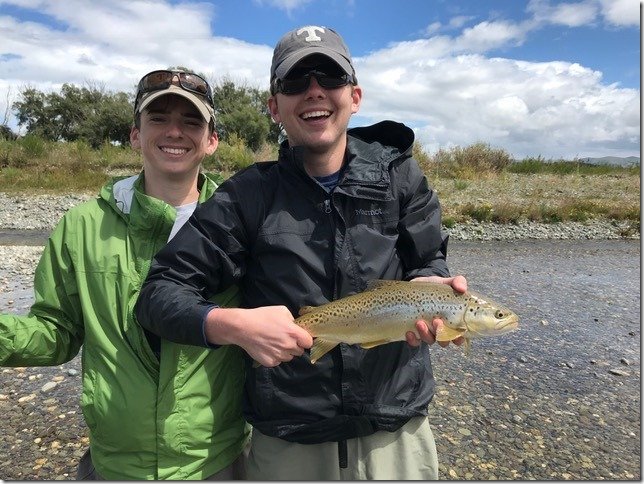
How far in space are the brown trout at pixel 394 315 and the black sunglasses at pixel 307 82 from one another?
3.50 ft

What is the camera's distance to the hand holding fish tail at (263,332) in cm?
209

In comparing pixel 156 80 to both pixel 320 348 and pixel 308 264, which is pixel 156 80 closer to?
pixel 308 264

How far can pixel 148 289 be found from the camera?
90.0 inches

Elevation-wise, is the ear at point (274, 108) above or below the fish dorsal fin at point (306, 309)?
above

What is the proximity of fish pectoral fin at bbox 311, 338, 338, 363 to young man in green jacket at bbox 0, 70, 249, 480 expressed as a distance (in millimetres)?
482

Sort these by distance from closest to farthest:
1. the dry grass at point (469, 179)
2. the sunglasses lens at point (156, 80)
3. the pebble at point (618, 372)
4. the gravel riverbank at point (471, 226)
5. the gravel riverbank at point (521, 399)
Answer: the sunglasses lens at point (156, 80) → the gravel riverbank at point (521, 399) → the pebble at point (618, 372) → the gravel riverbank at point (471, 226) → the dry grass at point (469, 179)

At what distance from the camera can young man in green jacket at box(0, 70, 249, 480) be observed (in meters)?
2.43

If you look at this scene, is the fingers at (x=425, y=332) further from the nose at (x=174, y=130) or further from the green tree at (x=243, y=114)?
the green tree at (x=243, y=114)

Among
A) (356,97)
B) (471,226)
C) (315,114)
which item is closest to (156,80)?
(315,114)

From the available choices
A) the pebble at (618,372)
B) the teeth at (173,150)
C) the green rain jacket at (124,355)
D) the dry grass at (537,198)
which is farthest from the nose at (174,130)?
the dry grass at (537,198)

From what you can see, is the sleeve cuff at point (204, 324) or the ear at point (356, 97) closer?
the sleeve cuff at point (204, 324)

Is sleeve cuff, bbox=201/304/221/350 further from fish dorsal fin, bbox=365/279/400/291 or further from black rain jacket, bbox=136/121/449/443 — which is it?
fish dorsal fin, bbox=365/279/400/291

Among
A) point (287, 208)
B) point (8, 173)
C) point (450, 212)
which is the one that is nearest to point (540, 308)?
point (287, 208)

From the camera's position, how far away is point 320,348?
243 cm
